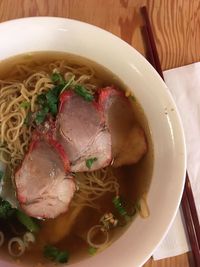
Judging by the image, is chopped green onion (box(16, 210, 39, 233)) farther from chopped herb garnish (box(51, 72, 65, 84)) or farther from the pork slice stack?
chopped herb garnish (box(51, 72, 65, 84))

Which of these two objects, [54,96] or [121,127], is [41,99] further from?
[121,127]

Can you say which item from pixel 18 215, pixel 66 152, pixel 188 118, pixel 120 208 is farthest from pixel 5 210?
pixel 188 118

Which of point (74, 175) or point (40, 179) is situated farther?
point (74, 175)

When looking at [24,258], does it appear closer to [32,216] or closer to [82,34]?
[32,216]

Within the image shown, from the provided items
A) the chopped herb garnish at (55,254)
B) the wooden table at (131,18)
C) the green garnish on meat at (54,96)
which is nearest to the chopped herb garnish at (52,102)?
the green garnish on meat at (54,96)

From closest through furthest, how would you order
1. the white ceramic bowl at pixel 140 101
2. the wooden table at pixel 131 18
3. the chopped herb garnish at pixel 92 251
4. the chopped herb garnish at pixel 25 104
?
1. the white ceramic bowl at pixel 140 101
2. the chopped herb garnish at pixel 92 251
3. the chopped herb garnish at pixel 25 104
4. the wooden table at pixel 131 18

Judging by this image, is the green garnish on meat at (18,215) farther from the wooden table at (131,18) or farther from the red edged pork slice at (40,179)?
the wooden table at (131,18)

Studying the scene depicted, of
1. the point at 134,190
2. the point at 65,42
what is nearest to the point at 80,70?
the point at 65,42
